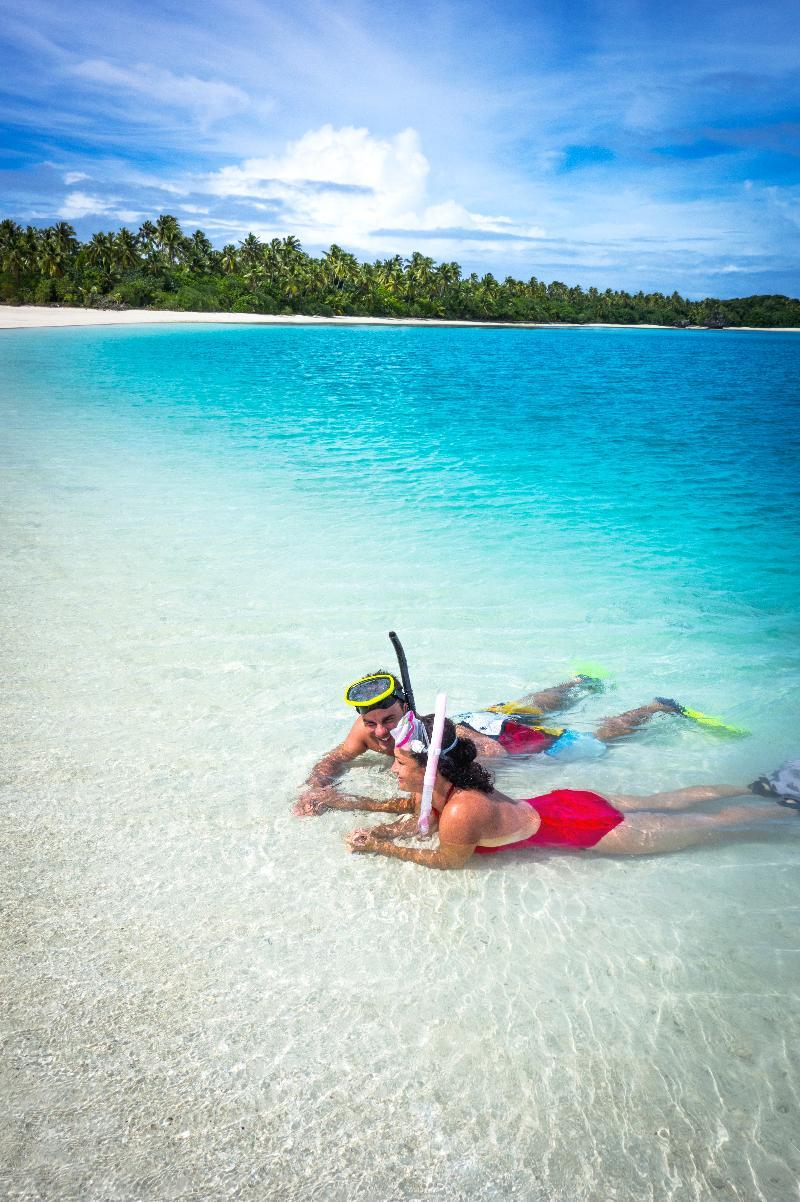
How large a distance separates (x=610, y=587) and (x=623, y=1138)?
6800mm

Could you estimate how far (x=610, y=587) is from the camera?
8727 millimetres

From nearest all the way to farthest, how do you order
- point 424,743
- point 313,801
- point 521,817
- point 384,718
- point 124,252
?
point 424,743 < point 521,817 < point 384,718 < point 313,801 < point 124,252

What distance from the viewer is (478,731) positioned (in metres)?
4.89

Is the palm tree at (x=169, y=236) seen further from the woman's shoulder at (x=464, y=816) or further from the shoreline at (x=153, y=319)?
the woman's shoulder at (x=464, y=816)

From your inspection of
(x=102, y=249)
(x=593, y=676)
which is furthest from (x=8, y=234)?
(x=593, y=676)

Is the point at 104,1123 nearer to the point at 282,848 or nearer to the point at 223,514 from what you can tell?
the point at 282,848

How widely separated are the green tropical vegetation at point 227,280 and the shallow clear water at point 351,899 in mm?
80243

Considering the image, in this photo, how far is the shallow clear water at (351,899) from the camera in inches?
98.8

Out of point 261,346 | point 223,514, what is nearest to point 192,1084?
point 223,514

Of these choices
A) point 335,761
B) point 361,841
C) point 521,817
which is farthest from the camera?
point 335,761

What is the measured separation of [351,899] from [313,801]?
83 cm

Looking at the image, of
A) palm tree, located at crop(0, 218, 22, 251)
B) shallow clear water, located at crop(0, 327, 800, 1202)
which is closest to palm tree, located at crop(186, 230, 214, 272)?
palm tree, located at crop(0, 218, 22, 251)

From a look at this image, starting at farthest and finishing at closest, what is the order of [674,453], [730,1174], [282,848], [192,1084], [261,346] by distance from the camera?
[261,346] < [674,453] < [282,848] < [192,1084] < [730,1174]

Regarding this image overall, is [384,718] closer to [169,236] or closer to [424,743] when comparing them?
[424,743]
